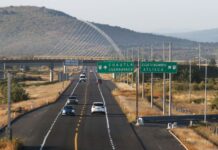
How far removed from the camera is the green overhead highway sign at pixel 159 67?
72438mm

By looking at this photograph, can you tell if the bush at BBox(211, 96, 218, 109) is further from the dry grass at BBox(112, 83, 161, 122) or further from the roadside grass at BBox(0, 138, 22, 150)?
the roadside grass at BBox(0, 138, 22, 150)

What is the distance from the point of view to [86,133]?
5181 centimetres

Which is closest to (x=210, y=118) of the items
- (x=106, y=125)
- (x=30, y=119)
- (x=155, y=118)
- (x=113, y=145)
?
(x=155, y=118)

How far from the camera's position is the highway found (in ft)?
145


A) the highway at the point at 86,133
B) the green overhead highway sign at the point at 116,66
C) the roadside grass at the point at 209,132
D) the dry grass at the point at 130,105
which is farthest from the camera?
the green overhead highway sign at the point at 116,66

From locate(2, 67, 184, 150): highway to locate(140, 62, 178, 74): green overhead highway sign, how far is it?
636 centimetres

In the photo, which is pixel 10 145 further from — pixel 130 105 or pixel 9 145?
pixel 130 105

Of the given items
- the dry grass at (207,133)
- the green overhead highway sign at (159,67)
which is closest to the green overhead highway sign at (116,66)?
the green overhead highway sign at (159,67)

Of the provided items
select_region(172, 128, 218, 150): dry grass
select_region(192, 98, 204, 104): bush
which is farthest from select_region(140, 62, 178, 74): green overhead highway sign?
select_region(192, 98, 204, 104): bush

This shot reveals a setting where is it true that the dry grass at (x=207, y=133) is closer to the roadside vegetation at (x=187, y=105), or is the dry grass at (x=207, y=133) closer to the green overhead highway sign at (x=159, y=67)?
the roadside vegetation at (x=187, y=105)

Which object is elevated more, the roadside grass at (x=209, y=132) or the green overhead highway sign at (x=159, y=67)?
the green overhead highway sign at (x=159, y=67)

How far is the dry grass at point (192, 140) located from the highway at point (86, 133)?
0.82 metres

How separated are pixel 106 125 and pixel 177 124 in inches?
283

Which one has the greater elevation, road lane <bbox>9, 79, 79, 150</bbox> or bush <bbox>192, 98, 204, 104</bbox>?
road lane <bbox>9, 79, 79, 150</bbox>
